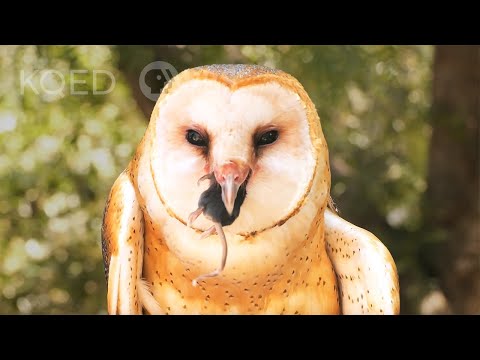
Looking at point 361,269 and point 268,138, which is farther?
point 361,269

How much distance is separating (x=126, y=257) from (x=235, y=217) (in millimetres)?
247

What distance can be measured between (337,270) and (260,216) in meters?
0.28

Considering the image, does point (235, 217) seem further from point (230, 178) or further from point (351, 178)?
point (351, 178)

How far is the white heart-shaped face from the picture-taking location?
1038mm

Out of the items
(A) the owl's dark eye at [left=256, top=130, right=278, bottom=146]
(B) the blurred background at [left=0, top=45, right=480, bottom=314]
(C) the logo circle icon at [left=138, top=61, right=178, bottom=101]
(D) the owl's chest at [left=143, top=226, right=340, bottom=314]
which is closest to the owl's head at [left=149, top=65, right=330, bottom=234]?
(A) the owl's dark eye at [left=256, top=130, right=278, bottom=146]

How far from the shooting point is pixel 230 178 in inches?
39.3

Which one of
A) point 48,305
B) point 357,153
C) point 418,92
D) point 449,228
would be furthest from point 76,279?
point 418,92

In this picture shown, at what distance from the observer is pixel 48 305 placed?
9.96 ft

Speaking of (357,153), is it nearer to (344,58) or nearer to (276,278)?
(344,58)

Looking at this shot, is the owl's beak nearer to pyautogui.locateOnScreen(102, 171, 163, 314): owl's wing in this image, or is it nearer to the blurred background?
pyautogui.locateOnScreen(102, 171, 163, 314): owl's wing

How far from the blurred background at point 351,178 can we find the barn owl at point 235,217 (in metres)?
1.47

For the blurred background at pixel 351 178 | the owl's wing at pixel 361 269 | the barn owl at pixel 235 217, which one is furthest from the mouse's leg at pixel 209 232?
the blurred background at pixel 351 178

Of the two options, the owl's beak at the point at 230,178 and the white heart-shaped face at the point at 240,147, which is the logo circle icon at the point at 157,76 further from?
the owl's beak at the point at 230,178

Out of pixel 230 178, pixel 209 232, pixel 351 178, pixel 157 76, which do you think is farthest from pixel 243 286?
pixel 351 178
